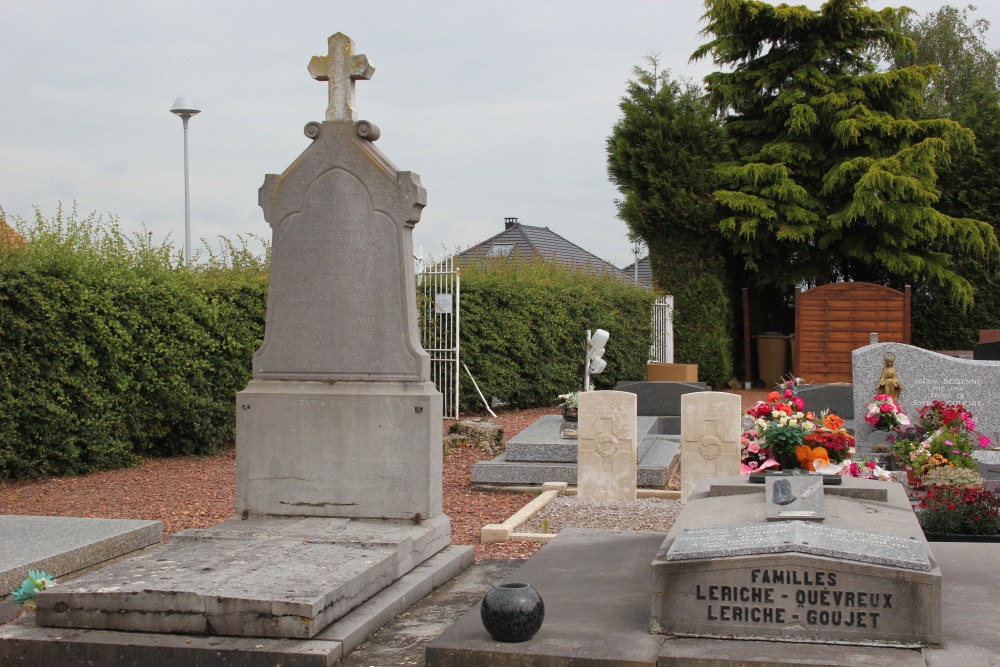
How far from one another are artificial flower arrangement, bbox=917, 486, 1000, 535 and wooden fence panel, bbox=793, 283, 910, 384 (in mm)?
15508

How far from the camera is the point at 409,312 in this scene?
626 cm

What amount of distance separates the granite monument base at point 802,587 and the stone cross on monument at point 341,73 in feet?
11.6

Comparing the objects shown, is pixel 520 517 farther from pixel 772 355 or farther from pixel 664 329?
pixel 772 355

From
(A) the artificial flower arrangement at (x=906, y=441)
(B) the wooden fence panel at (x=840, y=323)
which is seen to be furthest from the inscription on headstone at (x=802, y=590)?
(B) the wooden fence panel at (x=840, y=323)

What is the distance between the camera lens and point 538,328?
721 inches

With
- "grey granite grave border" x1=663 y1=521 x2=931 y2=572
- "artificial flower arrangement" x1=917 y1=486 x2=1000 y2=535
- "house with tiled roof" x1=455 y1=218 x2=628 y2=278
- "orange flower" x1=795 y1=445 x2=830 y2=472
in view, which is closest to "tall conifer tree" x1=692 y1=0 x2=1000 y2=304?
"house with tiled roof" x1=455 y1=218 x2=628 y2=278

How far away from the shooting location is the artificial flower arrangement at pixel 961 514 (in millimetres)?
7152

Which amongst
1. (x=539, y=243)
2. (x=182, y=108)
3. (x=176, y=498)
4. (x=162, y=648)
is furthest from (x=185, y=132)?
(x=539, y=243)

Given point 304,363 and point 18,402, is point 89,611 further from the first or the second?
point 18,402

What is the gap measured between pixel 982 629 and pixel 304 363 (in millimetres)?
3949


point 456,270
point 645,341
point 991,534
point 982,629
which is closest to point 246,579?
point 982,629

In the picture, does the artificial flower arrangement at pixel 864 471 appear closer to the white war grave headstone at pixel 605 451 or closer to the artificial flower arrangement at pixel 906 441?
the artificial flower arrangement at pixel 906 441

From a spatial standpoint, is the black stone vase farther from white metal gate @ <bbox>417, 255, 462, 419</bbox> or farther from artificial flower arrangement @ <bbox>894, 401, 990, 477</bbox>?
white metal gate @ <bbox>417, 255, 462, 419</bbox>

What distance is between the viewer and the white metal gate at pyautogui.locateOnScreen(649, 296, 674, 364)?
23.8 metres
